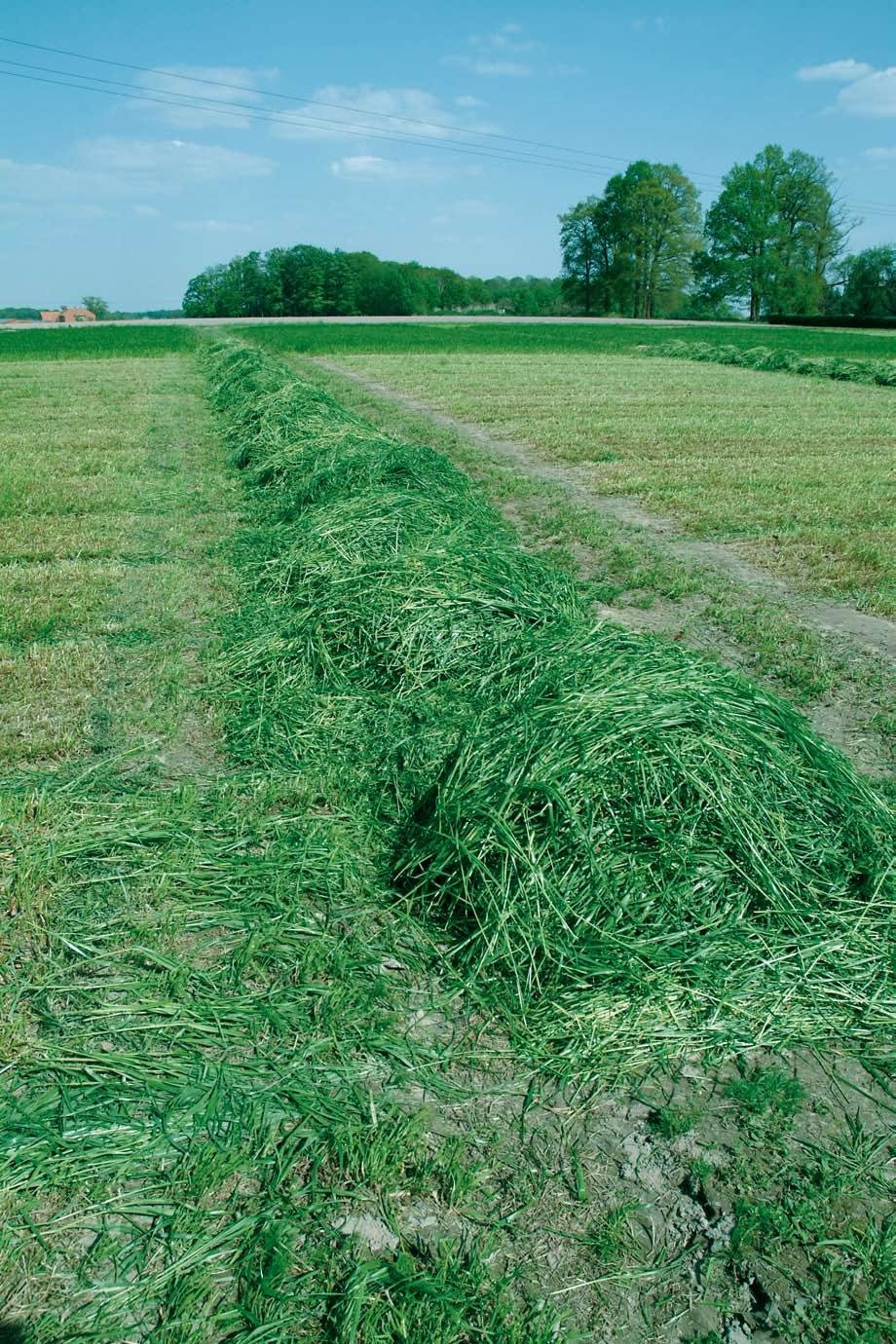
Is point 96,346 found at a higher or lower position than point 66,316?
lower

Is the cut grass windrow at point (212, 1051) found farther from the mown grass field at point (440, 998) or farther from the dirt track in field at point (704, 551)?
the dirt track in field at point (704, 551)

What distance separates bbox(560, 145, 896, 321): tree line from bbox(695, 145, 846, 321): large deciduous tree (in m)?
0.09

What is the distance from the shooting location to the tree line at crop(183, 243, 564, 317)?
95.7m

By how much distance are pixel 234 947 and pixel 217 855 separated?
1.71 ft

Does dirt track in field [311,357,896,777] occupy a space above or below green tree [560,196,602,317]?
below

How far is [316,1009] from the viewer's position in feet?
8.78

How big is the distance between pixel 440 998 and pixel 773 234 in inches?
3678

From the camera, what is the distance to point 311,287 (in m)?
95.7

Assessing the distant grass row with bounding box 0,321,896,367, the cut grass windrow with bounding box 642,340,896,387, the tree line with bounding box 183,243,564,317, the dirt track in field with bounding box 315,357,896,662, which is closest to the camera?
the dirt track in field with bounding box 315,357,896,662

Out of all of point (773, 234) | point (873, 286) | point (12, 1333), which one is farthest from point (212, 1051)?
point (773, 234)

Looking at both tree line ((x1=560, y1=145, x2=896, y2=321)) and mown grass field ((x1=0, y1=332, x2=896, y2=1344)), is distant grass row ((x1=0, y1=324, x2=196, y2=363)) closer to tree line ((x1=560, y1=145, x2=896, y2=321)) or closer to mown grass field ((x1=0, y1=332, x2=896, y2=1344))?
mown grass field ((x1=0, y1=332, x2=896, y2=1344))

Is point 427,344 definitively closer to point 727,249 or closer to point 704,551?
point 704,551

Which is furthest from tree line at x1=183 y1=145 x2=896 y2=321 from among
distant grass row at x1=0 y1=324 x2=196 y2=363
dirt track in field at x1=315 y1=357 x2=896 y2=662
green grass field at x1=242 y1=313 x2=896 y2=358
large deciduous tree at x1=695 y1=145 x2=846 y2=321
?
dirt track in field at x1=315 y1=357 x2=896 y2=662

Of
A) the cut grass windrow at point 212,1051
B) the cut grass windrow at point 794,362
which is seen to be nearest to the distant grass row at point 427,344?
the cut grass windrow at point 794,362
